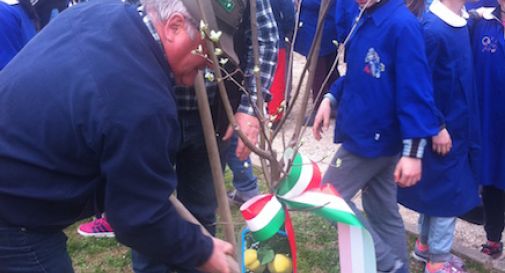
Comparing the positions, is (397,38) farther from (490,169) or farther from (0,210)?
(0,210)

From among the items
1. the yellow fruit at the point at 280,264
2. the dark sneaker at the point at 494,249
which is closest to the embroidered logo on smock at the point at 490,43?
the dark sneaker at the point at 494,249

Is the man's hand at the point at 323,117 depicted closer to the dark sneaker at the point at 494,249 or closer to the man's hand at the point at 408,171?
the man's hand at the point at 408,171

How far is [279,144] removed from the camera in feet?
16.0

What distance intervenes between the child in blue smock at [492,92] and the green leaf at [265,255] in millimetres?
1515

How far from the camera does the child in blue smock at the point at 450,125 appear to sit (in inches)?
103

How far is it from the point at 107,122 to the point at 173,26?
1.03 feet

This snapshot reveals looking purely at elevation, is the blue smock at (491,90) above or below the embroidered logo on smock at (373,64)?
below

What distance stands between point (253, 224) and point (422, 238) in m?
1.59

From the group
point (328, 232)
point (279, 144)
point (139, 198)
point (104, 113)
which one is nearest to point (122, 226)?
point (139, 198)

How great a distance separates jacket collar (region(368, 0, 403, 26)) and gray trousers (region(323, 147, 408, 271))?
57 centimetres

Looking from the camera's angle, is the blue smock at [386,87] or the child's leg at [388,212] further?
the child's leg at [388,212]

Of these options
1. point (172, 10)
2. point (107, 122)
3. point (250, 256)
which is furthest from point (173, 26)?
point (250, 256)

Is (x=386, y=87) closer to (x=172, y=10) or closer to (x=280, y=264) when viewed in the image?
(x=280, y=264)

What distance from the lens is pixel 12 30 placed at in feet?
10.7
